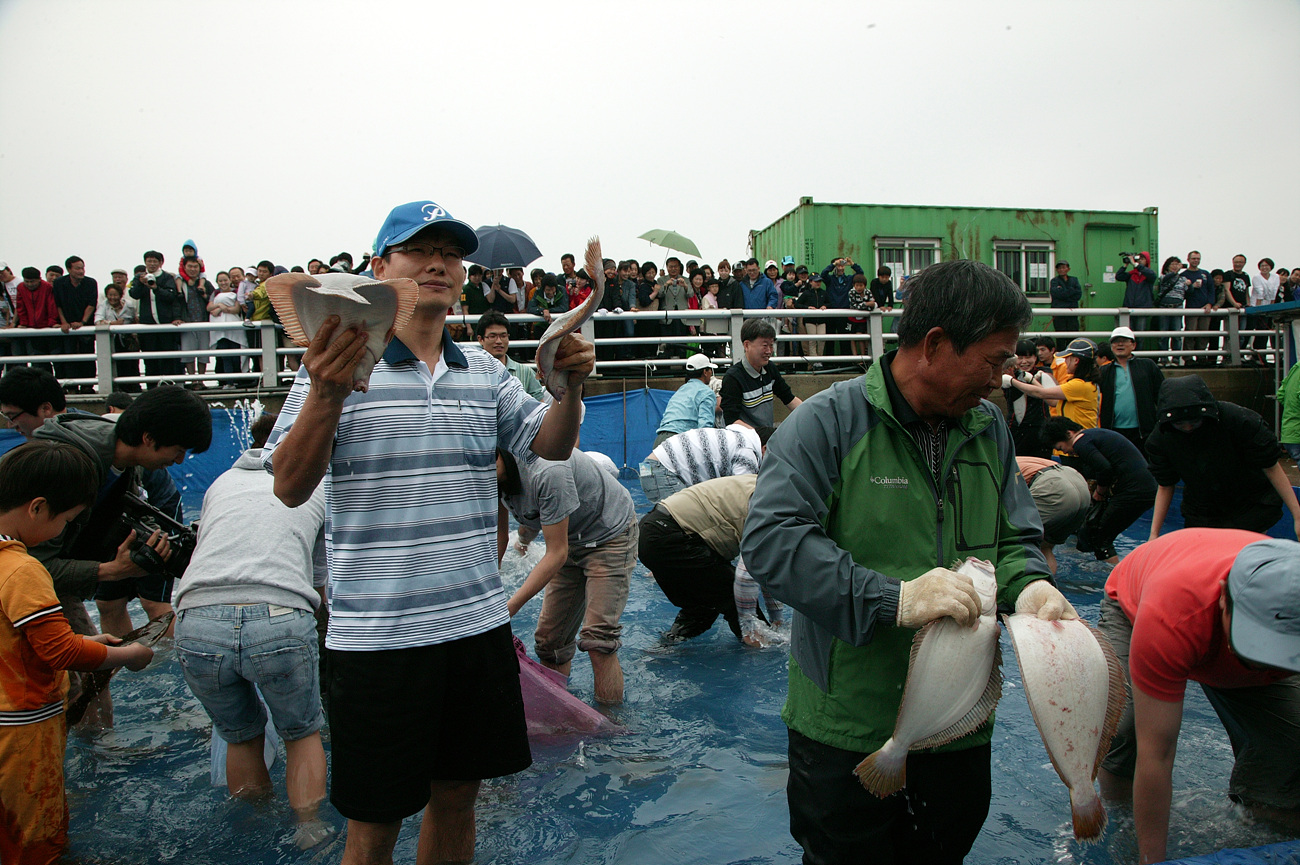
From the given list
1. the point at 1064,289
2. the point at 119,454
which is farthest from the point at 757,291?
the point at 119,454

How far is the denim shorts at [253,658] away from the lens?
2.74 metres

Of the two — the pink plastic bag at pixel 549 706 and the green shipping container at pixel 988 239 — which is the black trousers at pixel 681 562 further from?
the green shipping container at pixel 988 239

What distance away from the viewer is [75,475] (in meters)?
2.65

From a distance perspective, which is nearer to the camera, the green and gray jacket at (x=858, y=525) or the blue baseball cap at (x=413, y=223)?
the green and gray jacket at (x=858, y=525)

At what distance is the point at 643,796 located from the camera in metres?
3.48

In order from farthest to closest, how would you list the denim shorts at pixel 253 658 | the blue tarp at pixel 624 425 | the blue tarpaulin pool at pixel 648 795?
the blue tarp at pixel 624 425
the blue tarpaulin pool at pixel 648 795
the denim shorts at pixel 253 658

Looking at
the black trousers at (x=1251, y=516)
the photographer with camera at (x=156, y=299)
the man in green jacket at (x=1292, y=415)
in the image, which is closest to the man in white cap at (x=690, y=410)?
the black trousers at (x=1251, y=516)

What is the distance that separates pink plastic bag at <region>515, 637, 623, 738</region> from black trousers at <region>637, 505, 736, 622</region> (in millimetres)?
1082

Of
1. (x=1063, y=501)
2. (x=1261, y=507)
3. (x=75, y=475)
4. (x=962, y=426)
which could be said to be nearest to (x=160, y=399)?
(x=75, y=475)

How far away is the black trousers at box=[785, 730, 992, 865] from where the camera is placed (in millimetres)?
1865

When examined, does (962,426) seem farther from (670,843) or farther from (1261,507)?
(1261,507)

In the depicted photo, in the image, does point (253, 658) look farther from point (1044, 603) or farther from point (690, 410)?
point (690, 410)

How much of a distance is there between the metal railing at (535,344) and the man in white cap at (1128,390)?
2.26m

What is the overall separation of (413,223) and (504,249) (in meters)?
6.39
